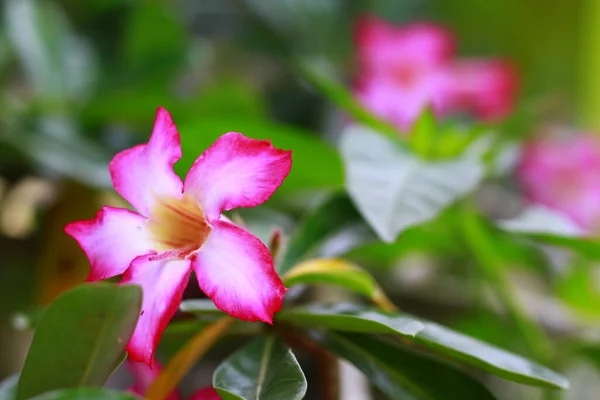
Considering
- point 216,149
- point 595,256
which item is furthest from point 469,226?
point 216,149

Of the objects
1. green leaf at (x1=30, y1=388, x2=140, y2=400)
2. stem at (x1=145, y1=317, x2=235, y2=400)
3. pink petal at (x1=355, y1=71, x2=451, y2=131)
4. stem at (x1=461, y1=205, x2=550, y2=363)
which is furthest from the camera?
pink petal at (x1=355, y1=71, x2=451, y2=131)

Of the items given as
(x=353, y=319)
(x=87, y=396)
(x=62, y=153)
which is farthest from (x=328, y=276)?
(x=62, y=153)

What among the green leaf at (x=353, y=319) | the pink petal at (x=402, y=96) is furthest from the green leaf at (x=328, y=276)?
the pink petal at (x=402, y=96)

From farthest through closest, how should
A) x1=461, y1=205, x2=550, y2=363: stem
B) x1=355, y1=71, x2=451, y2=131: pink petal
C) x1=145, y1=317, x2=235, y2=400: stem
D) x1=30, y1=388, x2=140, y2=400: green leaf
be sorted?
x1=355, y1=71, x2=451, y2=131: pink petal < x1=461, y1=205, x2=550, y2=363: stem < x1=145, y1=317, x2=235, y2=400: stem < x1=30, y1=388, x2=140, y2=400: green leaf

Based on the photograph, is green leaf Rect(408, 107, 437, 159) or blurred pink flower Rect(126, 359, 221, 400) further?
green leaf Rect(408, 107, 437, 159)

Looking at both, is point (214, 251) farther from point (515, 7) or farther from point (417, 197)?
point (515, 7)

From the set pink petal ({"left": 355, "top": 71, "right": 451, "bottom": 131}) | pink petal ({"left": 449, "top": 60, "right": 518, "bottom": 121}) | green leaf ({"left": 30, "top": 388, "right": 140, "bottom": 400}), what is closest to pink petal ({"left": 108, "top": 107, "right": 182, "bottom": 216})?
green leaf ({"left": 30, "top": 388, "right": 140, "bottom": 400})

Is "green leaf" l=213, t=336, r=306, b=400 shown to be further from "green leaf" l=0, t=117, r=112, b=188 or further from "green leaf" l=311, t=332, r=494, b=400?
"green leaf" l=0, t=117, r=112, b=188

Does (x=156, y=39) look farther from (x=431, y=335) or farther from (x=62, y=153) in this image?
(x=431, y=335)
